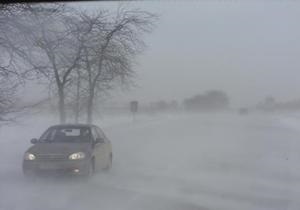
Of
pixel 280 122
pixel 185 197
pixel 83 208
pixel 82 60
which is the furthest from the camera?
pixel 280 122

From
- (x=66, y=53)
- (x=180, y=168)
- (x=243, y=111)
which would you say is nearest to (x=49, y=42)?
(x=66, y=53)

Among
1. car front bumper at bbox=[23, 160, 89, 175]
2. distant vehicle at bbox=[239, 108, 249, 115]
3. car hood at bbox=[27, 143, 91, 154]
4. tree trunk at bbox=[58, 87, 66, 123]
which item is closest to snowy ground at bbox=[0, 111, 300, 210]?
car front bumper at bbox=[23, 160, 89, 175]

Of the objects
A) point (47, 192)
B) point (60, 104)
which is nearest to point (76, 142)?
point (47, 192)

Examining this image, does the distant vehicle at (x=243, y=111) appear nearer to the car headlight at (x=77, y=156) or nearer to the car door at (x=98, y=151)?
the car door at (x=98, y=151)

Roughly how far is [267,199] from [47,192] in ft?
13.8

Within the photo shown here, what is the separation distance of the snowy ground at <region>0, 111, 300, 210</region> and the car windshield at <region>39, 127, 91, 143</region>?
953mm

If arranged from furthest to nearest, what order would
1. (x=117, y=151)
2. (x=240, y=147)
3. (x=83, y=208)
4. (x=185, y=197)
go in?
(x=240, y=147) → (x=117, y=151) → (x=185, y=197) → (x=83, y=208)

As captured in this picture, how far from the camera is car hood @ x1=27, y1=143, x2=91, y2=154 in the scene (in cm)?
1441

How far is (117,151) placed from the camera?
1950 centimetres

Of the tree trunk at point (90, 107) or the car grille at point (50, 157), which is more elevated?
the tree trunk at point (90, 107)

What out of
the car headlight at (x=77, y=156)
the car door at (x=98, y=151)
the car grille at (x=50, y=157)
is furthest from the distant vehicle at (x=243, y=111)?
the car grille at (x=50, y=157)

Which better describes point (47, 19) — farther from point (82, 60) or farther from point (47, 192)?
point (47, 192)

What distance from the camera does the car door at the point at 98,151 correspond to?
1513 cm

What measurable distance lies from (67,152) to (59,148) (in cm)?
26
